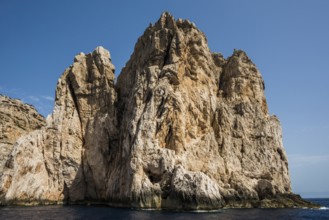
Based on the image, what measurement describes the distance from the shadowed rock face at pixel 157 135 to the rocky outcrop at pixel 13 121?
15.8 metres

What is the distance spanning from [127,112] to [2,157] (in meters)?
30.6

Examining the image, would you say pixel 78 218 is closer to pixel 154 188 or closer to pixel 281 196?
pixel 154 188

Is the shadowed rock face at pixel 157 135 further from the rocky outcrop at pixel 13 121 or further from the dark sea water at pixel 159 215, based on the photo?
the rocky outcrop at pixel 13 121

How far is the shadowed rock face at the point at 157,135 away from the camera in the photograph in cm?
4881

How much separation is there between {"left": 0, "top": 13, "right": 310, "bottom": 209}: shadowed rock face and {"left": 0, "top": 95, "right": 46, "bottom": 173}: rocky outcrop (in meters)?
15.8

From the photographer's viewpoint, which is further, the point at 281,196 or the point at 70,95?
the point at 70,95

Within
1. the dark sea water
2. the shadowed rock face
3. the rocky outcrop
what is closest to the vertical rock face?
the shadowed rock face

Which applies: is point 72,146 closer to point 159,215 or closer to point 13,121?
point 13,121

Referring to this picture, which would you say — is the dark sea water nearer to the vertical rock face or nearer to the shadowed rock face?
the shadowed rock face

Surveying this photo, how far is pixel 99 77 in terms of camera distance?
67.1m

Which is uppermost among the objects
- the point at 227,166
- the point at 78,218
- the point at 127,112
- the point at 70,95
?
the point at 70,95

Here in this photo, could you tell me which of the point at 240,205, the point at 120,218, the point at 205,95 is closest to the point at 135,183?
the point at 120,218

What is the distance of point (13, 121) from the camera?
76.2 m

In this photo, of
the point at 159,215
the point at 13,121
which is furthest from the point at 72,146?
the point at 159,215
